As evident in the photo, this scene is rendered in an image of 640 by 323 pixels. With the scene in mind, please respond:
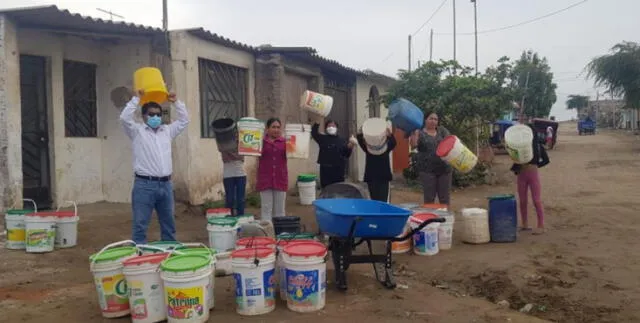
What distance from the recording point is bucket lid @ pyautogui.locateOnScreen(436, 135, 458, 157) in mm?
6336

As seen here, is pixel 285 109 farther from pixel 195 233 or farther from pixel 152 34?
pixel 195 233

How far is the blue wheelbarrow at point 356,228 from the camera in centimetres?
433

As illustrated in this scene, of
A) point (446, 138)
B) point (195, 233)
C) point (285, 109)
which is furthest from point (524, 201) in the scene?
point (285, 109)

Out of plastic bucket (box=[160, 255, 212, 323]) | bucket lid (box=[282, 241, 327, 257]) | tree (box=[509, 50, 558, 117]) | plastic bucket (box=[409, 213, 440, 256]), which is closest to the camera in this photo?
plastic bucket (box=[160, 255, 212, 323])

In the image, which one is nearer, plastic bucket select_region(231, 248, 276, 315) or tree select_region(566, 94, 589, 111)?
plastic bucket select_region(231, 248, 276, 315)

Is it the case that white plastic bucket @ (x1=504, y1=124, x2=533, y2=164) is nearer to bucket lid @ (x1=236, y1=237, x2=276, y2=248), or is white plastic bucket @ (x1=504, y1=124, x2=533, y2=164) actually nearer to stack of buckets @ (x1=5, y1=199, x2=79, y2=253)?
bucket lid @ (x1=236, y1=237, x2=276, y2=248)

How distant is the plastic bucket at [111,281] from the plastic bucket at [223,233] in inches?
52.6

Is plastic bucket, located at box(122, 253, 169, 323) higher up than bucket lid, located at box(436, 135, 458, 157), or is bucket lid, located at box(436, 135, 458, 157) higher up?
bucket lid, located at box(436, 135, 458, 157)

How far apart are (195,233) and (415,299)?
3.90 m

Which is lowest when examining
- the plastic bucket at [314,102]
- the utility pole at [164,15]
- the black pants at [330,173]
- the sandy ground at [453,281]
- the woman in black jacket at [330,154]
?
the sandy ground at [453,281]

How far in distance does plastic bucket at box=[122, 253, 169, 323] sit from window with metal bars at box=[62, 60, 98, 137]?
17.5ft

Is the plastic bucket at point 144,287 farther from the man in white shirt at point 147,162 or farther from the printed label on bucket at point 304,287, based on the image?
the man in white shirt at point 147,162

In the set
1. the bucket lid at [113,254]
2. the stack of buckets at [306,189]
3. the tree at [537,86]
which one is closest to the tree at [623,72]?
the tree at [537,86]

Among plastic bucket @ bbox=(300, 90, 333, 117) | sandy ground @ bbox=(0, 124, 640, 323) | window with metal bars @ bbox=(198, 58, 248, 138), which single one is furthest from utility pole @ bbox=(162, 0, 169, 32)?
plastic bucket @ bbox=(300, 90, 333, 117)
